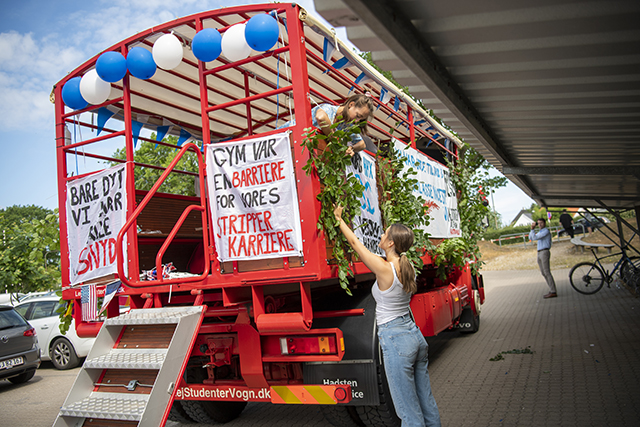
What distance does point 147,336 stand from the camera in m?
3.68

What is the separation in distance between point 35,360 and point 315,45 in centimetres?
780

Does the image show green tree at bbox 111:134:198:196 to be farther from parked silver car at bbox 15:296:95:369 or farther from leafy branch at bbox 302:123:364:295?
leafy branch at bbox 302:123:364:295

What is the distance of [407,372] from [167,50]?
3.25 metres

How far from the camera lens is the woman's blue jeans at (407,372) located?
3.04m

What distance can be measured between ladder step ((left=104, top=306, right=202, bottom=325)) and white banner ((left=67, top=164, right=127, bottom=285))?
649 millimetres

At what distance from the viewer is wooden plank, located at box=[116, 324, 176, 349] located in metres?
3.57

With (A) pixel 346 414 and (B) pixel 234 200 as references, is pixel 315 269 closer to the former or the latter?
(B) pixel 234 200

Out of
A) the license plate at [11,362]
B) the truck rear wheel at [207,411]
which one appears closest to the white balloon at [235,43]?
the truck rear wheel at [207,411]

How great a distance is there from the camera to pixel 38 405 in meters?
6.82

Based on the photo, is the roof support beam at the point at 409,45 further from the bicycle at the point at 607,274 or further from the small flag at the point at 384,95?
the bicycle at the point at 607,274

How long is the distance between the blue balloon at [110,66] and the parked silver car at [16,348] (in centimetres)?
640

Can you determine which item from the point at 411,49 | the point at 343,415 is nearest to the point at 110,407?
the point at 343,415

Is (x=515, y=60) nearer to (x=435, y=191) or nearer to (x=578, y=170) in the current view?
(x=435, y=191)

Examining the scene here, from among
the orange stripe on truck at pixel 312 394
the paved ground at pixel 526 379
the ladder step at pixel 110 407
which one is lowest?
the paved ground at pixel 526 379
